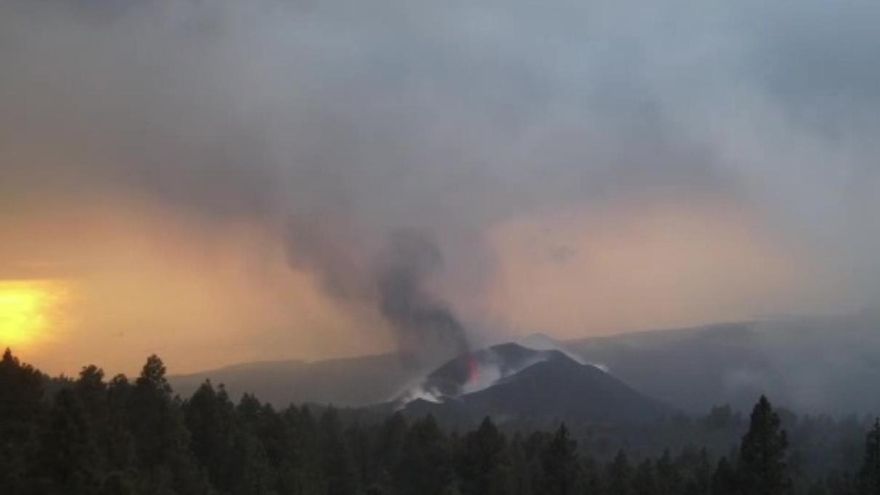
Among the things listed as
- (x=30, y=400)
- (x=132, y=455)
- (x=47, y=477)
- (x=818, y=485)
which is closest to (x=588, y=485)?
(x=818, y=485)

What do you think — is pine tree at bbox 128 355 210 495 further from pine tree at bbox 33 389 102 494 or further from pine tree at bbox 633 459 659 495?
pine tree at bbox 633 459 659 495

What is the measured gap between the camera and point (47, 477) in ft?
116

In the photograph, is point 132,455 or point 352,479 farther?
point 352,479

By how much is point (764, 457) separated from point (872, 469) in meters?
10.1

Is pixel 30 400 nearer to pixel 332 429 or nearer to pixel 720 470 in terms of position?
pixel 720 470

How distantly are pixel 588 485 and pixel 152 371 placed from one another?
126 ft

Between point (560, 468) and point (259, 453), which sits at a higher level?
point (259, 453)

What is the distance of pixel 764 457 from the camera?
5838 cm

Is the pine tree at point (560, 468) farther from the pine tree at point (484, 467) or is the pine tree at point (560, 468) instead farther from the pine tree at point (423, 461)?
the pine tree at point (423, 461)

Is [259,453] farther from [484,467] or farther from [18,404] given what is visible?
[18,404]

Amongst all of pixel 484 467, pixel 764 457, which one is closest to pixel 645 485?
pixel 484 467

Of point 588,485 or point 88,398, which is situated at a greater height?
point 88,398

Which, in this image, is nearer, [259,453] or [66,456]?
[66,456]

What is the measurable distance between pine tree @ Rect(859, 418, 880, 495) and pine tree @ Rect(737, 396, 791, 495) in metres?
8.18
